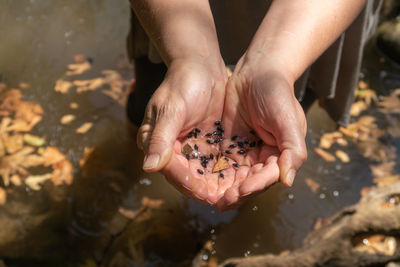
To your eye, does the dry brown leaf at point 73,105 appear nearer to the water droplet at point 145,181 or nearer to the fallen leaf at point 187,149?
the water droplet at point 145,181

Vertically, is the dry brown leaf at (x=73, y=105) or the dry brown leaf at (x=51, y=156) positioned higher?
the dry brown leaf at (x=73, y=105)

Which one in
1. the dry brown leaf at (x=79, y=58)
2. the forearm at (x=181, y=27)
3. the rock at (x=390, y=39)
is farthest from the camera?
the rock at (x=390, y=39)

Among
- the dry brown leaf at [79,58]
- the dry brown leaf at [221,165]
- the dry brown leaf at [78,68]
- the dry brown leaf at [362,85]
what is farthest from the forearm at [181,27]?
the dry brown leaf at [362,85]

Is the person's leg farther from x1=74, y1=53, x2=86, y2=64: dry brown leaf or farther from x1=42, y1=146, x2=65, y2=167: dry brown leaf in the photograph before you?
x1=74, y1=53, x2=86, y2=64: dry brown leaf

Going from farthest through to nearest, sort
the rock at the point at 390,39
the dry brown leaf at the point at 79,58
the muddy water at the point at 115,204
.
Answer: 1. the rock at the point at 390,39
2. the dry brown leaf at the point at 79,58
3. the muddy water at the point at 115,204

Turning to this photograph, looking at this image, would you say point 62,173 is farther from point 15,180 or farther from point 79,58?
point 79,58

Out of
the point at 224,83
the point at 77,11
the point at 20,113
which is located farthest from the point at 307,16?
the point at 77,11
